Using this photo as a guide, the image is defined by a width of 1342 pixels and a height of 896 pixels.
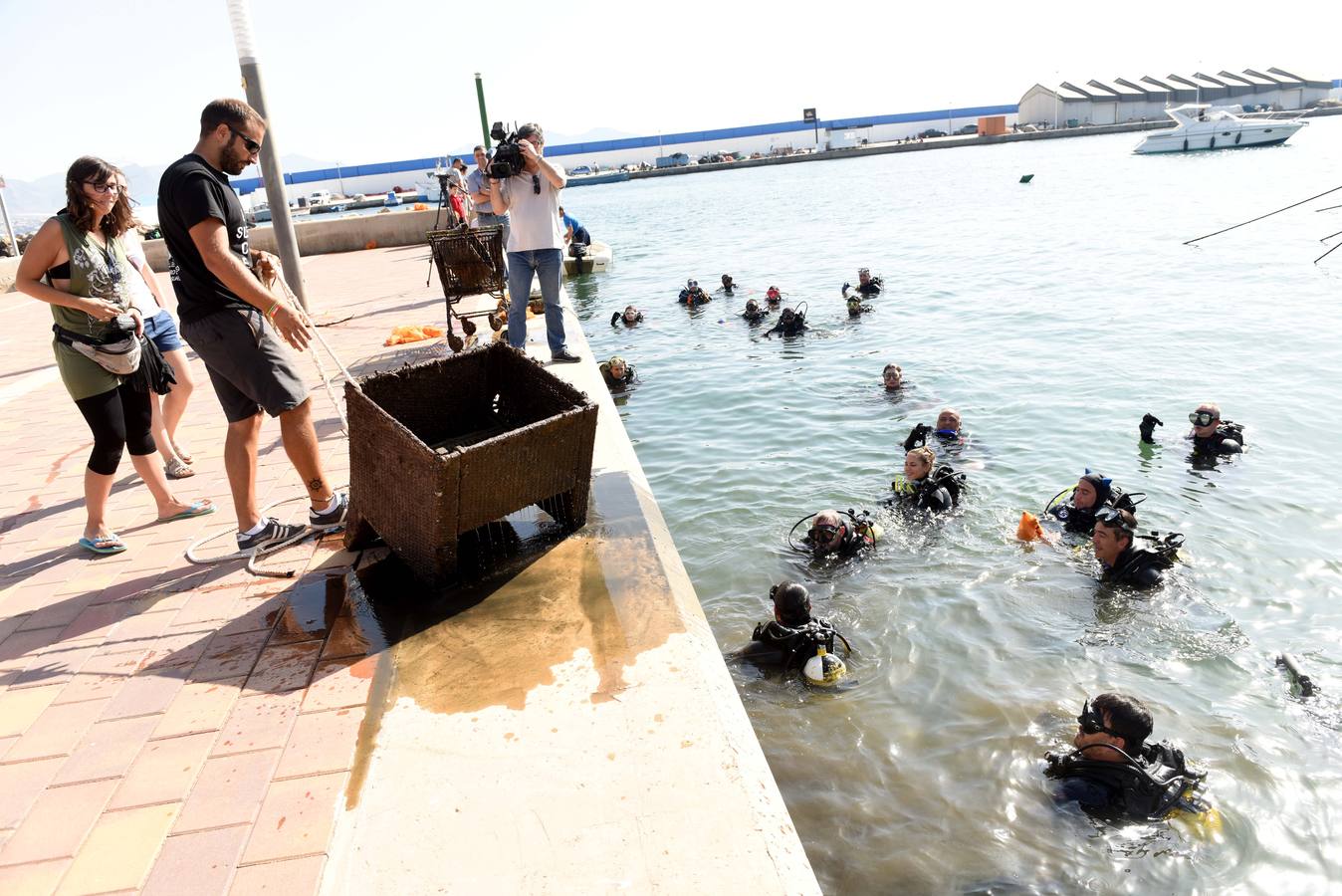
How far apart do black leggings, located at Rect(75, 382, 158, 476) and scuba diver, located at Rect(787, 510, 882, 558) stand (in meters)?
4.00

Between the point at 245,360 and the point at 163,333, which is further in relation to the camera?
the point at 163,333

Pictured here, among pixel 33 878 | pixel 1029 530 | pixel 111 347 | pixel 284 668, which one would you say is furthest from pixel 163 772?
pixel 1029 530

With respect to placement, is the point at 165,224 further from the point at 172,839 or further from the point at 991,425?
the point at 991,425

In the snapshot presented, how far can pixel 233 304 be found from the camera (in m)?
3.76

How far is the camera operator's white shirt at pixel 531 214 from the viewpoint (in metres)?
6.65

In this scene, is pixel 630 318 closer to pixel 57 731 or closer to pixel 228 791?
pixel 57 731

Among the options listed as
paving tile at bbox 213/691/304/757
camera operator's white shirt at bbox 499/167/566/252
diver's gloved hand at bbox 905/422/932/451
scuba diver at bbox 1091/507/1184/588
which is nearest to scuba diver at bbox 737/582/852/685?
scuba diver at bbox 1091/507/1184/588

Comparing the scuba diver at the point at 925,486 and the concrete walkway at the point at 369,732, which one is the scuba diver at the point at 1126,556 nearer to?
the scuba diver at the point at 925,486

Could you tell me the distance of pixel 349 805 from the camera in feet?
8.16

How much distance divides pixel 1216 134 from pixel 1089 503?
6252cm

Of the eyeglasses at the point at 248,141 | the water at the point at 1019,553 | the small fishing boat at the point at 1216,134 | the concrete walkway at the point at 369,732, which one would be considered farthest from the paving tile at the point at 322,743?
the small fishing boat at the point at 1216,134

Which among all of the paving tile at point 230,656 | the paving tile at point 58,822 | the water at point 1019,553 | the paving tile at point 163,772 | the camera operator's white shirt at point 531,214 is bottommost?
the water at point 1019,553

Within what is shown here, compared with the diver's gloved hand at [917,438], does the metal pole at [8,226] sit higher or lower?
higher

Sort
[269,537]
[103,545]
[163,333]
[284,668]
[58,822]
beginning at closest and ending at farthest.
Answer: [58,822] < [284,668] < [269,537] < [103,545] < [163,333]
